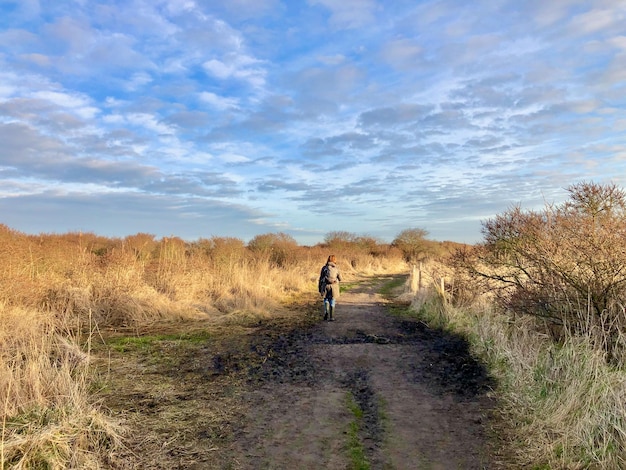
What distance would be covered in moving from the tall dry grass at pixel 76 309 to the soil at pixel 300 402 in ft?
1.59

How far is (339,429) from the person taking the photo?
184 inches

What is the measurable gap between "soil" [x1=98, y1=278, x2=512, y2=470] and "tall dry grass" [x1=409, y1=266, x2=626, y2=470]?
31 centimetres

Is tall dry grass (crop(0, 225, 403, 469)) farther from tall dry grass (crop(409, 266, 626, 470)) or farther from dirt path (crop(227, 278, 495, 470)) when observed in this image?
tall dry grass (crop(409, 266, 626, 470))

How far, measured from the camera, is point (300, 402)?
18.1ft

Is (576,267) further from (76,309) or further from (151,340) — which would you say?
(76,309)

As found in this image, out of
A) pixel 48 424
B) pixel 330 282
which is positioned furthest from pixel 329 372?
pixel 330 282

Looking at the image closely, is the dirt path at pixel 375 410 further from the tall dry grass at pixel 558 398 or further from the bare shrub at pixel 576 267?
the bare shrub at pixel 576 267

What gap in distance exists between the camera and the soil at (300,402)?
4.07 metres

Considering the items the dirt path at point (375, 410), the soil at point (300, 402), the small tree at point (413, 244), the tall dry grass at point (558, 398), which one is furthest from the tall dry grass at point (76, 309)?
the small tree at point (413, 244)

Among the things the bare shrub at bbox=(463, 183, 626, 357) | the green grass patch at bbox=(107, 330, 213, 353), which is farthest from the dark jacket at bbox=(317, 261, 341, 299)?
the bare shrub at bbox=(463, 183, 626, 357)

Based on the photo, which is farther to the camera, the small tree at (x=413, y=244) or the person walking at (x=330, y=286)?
the small tree at (x=413, y=244)

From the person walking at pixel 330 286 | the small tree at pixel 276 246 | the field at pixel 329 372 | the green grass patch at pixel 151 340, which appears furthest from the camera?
the small tree at pixel 276 246

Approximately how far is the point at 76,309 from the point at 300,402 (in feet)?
24.6

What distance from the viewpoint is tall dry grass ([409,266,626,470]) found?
3832 mm
